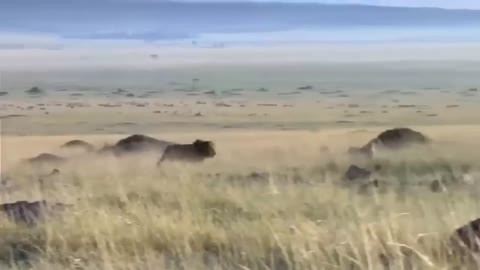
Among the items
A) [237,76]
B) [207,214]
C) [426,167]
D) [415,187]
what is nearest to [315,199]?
[207,214]

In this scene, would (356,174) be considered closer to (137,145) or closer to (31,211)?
(137,145)

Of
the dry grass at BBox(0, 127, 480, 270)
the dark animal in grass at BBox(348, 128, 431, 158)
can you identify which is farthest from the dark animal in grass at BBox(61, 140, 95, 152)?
the dark animal in grass at BBox(348, 128, 431, 158)

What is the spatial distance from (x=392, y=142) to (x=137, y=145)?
340 cm

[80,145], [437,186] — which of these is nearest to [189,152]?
[80,145]

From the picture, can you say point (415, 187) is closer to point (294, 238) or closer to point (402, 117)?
point (294, 238)

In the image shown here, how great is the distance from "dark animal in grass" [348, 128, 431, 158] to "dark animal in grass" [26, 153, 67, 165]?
3752mm

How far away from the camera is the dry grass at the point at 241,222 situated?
545 cm

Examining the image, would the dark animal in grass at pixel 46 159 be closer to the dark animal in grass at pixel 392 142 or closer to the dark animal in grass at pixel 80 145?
the dark animal in grass at pixel 80 145

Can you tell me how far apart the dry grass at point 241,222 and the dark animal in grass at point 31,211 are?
0.41 ft

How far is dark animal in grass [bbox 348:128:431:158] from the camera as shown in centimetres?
1363

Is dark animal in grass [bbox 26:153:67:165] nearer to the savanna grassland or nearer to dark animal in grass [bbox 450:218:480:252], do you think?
the savanna grassland

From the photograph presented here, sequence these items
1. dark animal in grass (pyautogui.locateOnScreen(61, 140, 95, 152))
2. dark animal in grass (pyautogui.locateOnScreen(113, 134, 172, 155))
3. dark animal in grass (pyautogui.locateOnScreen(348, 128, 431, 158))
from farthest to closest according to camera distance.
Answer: dark animal in grass (pyautogui.locateOnScreen(61, 140, 95, 152))
dark animal in grass (pyautogui.locateOnScreen(113, 134, 172, 155))
dark animal in grass (pyautogui.locateOnScreen(348, 128, 431, 158))

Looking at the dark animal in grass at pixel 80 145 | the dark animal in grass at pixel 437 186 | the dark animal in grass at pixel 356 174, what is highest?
the dark animal in grass at pixel 437 186

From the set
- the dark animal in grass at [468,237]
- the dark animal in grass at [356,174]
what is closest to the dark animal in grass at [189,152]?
the dark animal in grass at [356,174]
